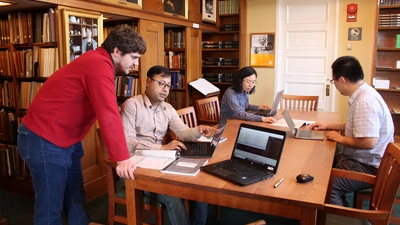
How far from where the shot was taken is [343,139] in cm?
237

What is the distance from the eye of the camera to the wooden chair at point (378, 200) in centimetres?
165

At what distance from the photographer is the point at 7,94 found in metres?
3.39

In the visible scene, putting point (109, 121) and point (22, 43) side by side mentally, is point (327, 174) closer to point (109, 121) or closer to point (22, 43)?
point (109, 121)

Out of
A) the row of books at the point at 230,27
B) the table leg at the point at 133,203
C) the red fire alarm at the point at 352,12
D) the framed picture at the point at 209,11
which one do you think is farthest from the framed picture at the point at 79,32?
the red fire alarm at the point at 352,12

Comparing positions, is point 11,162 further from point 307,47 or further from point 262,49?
point 307,47

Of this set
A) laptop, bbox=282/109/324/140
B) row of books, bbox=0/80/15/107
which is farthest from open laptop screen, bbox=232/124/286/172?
row of books, bbox=0/80/15/107

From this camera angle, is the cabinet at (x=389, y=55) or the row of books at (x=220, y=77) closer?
the cabinet at (x=389, y=55)

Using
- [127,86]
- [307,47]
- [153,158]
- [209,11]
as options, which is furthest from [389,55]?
[153,158]

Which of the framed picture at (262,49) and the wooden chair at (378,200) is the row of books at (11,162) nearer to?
the wooden chair at (378,200)

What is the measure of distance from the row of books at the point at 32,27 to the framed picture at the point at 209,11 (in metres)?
2.72

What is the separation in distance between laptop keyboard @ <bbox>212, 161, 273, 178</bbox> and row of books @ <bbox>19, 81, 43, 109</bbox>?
203 cm

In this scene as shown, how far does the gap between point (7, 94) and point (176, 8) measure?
219cm

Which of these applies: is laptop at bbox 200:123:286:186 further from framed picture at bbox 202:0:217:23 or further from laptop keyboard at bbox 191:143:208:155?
framed picture at bbox 202:0:217:23

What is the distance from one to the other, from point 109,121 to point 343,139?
1.57 metres
